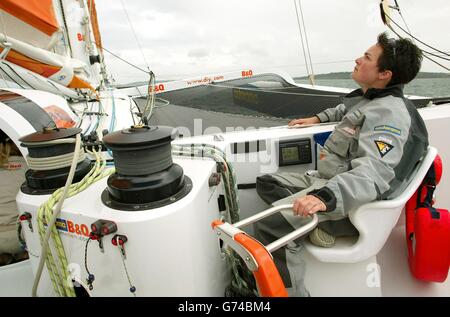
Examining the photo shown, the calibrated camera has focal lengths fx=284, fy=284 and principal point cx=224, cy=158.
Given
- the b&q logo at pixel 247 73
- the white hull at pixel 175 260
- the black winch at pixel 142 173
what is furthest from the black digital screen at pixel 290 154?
the b&q logo at pixel 247 73

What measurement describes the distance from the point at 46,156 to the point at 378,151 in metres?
1.27

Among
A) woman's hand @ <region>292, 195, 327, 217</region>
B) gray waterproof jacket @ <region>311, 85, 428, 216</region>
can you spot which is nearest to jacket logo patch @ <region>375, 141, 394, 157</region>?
gray waterproof jacket @ <region>311, 85, 428, 216</region>

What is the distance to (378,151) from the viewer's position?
1.12 metres

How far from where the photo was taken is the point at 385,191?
3.55ft

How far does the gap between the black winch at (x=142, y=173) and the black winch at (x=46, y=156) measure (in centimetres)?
27

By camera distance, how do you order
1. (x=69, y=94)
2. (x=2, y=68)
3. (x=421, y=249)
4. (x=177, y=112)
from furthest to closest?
(x=177, y=112), (x=69, y=94), (x=2, y=68), (x=421, y=249)

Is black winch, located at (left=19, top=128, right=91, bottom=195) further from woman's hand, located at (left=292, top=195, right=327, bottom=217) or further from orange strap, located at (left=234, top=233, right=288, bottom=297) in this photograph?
woman's hand, located at (left=292, top=195, right=327, bottom=217)

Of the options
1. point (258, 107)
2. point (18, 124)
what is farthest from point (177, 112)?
point (18, 124)

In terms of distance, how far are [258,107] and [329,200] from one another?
4.52 metres

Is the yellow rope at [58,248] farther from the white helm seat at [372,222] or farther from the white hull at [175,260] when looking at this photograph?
the white helm seat at [372,222]

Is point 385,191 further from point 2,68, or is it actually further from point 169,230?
point 2,68

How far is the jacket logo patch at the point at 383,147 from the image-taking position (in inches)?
43.7

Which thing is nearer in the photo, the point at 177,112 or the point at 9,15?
the point at 9,15

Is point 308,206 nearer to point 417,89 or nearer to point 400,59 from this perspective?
point 400,59
